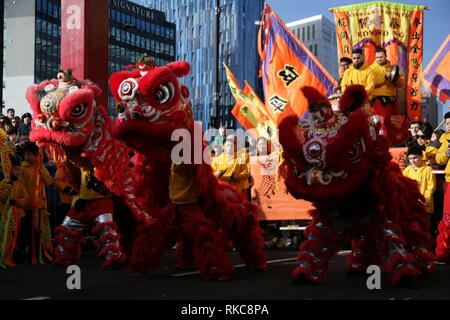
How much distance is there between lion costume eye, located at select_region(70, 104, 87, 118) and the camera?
20.1ft

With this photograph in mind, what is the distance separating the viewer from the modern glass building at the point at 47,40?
147ft

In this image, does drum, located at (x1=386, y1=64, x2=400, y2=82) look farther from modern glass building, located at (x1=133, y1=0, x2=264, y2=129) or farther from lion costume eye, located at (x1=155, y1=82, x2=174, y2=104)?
modern glass building, located at (x1=133, y1=0, x2=264, y2=129)

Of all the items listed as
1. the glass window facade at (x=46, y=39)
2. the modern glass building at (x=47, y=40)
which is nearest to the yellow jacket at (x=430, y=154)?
the modern glass building at (x=47, y=40)

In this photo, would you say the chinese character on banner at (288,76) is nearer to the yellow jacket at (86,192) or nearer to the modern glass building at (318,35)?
the yellow jacket at (86,192)

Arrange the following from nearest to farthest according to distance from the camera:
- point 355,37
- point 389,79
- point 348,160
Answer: point 348,160 → point 389,79 → point 355,37

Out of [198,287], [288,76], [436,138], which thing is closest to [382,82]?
[436,138]

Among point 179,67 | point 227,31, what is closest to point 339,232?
point 179,67

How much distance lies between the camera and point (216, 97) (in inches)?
497

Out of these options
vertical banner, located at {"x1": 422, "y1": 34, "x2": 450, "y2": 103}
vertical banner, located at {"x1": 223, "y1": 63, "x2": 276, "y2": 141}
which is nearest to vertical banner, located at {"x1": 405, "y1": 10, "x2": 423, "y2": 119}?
vertical banner, located at {"x1": 422, "y1": 34, "x2": 450, "y2": 103}

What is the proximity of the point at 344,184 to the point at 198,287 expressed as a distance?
4.49 ft

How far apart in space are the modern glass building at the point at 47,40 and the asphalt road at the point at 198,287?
102 feet
